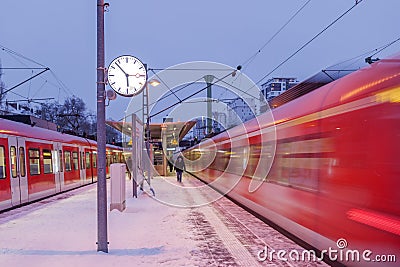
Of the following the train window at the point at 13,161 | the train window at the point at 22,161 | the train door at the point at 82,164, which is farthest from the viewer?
the train door at the point at 82,164

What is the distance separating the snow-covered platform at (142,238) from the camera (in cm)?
605

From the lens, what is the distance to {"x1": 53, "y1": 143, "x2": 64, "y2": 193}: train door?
17.0m

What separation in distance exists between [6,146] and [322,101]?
30.3ft

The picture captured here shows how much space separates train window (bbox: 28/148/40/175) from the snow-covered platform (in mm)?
2312

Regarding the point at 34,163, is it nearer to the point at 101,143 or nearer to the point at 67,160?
the point at 67,160

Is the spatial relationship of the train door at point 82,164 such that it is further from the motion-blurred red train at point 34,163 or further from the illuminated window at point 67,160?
the illuminated window at point 67,160

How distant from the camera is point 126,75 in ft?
25.5

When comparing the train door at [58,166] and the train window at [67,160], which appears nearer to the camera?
the train door at [58,166]

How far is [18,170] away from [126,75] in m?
6.81

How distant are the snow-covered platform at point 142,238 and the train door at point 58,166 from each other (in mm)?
5173

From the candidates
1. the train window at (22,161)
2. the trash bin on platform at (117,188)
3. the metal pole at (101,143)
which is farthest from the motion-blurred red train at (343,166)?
the train window at (22,161)

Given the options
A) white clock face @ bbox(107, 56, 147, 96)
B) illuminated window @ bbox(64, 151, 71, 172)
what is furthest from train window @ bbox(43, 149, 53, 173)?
white clock face @ bbox(107, 56, 147, 96)

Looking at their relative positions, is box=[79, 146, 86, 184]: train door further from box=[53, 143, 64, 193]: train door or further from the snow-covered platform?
the snow-covered platform

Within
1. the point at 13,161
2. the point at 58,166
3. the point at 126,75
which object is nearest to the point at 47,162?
the point at 58,166
